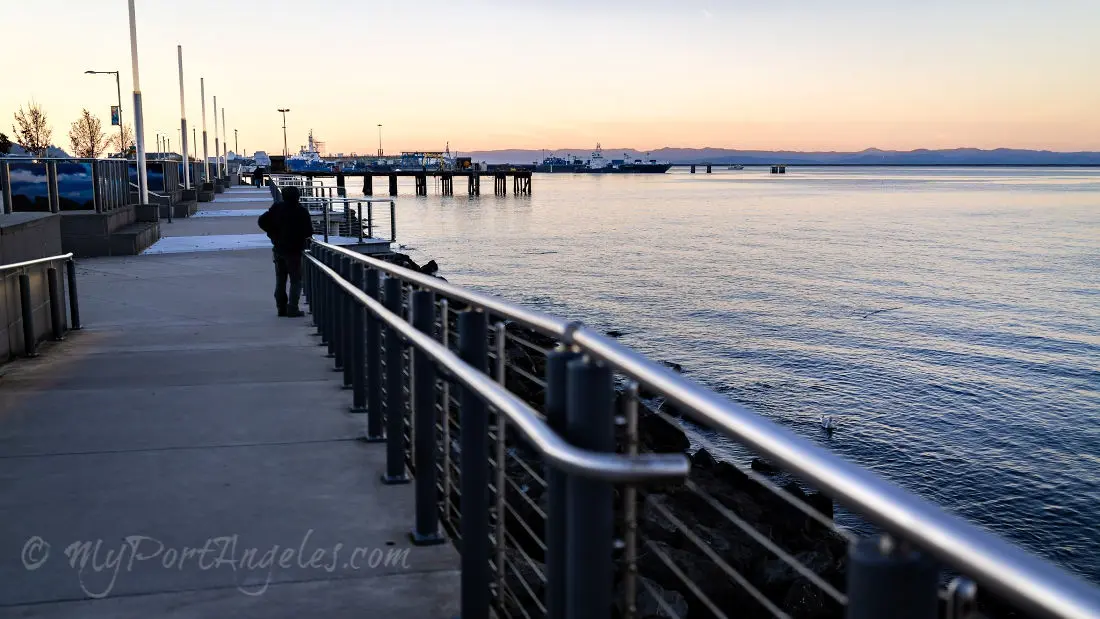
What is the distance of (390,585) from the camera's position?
13.0 feet

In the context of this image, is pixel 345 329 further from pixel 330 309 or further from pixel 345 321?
pixel 330 309

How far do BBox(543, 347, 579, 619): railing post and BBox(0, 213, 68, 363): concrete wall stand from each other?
757 cm

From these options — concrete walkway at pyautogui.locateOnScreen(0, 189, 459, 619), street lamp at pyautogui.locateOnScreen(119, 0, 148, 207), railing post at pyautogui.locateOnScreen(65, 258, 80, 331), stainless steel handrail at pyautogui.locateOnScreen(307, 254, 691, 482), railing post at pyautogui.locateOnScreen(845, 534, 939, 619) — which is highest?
street lamp at pyautogui.locateOnScreen(119, 0, 148, 207)

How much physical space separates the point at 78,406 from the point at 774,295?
1142 inches

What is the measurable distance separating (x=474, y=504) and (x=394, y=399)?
166 centimetres

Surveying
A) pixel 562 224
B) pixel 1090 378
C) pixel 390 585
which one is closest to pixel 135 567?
pixel 390 585

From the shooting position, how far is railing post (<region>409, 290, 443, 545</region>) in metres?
4.20

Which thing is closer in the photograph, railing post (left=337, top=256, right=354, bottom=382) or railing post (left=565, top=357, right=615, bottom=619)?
railing post (left=565, top=357, right=615, bottom=619)

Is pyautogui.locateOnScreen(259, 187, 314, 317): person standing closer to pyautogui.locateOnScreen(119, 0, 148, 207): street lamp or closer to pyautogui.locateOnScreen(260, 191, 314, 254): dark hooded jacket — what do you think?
pyautogui.locateOnScreen(260, 191, 314, 254): dark hooded jacket

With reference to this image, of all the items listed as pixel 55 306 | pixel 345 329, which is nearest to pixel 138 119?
pixel 55 306

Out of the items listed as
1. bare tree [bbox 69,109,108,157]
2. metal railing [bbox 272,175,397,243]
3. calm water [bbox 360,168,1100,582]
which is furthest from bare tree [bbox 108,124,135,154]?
metal railing [bbox 272,175,397,243]

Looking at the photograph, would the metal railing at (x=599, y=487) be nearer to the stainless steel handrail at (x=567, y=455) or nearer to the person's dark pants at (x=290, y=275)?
the stainless steel handrail at (x=567, y=455)

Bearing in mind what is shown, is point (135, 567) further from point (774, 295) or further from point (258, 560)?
point (774, 295)

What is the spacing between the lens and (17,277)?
353 inches
